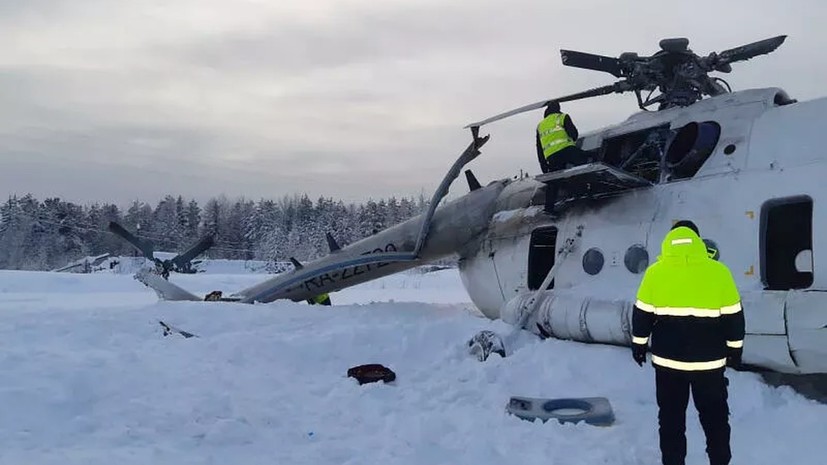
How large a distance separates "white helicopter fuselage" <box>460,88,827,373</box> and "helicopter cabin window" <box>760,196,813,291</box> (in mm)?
14

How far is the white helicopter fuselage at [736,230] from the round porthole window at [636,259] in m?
0.01

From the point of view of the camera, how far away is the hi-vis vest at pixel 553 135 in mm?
8664

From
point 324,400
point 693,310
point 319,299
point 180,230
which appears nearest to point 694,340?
point 693,310

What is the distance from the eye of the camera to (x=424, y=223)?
36.6 ft

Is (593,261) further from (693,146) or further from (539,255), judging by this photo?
(693,146)

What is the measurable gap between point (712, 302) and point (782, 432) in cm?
182

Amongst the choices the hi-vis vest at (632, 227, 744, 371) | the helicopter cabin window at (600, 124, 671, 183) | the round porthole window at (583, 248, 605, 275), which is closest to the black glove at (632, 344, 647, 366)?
the hi-vis vest at (632, 227, 744, 371)

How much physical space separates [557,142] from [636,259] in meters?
2.00

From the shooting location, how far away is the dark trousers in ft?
13.9

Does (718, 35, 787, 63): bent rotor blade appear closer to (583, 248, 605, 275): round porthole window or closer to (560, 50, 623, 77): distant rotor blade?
(560, 50, 623, 77): distant rotor blade

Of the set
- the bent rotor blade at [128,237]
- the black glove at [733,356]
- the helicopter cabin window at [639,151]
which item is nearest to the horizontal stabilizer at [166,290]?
the bent rotor blade at [128,237]

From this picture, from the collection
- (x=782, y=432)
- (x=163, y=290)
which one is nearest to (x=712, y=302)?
(x=782, y=432)

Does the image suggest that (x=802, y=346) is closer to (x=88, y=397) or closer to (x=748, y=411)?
(x=748, y=411)

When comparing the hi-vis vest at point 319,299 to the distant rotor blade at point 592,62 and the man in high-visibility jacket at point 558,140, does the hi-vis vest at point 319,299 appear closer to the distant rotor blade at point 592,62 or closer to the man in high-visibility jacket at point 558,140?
the man in high-visibility jacket at point 558,140
